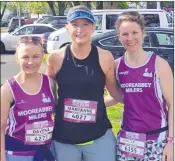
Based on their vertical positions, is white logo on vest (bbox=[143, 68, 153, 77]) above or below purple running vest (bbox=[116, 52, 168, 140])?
above

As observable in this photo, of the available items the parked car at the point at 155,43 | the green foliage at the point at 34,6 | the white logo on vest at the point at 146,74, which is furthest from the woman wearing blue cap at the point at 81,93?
the green foliage at the point at 34,6

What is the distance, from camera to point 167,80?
8.12 ft

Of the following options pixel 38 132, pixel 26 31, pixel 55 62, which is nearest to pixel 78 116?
pixel 38 132

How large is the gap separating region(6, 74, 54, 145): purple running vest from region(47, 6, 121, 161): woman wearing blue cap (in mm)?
117

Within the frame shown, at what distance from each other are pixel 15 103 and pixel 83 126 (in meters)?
0.46

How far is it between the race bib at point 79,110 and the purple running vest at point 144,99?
8.8 inches

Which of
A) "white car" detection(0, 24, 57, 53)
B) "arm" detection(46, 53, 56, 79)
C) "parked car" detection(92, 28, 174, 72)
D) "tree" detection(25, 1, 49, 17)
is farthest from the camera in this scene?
"white car" detection(0, 24, 57, 53)

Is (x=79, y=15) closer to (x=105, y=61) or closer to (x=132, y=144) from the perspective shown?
(x=105, y=61)

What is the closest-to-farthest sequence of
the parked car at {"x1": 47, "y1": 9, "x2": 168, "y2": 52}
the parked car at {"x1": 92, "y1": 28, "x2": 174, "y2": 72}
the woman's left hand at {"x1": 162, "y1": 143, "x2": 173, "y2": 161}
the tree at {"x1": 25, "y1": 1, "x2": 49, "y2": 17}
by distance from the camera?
the woman's left hand at {"x1": 162, "y1": 143, "x2": 173, "y2": 161}, the parked car at {"x1": 92, "y1": 28, "x2": 174, "y2": 72}, the tree at {"x1": 25, "y1": 1, "x2": 49, "y2": 17}, the parked car at {"x1": 47, "y1": 9, "x2": 168, "y2": 52}

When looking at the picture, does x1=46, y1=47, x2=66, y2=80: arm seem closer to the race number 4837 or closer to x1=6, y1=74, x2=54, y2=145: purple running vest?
x1=6, y1=74, x2=54, y2=145: purple running vest

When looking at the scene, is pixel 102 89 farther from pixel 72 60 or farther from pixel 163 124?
pixel 163 124

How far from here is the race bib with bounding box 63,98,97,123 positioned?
2.57m

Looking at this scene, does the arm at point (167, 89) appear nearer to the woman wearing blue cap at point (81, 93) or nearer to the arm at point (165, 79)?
the arm at point (165, 79)

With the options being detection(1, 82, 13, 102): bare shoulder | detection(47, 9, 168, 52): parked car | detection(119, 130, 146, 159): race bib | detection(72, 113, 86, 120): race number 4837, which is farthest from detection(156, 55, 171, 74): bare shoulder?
detection(47, 9, 168, 52): parked car
